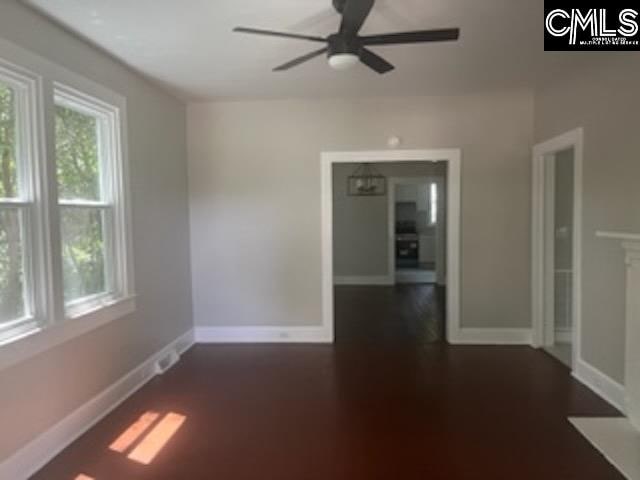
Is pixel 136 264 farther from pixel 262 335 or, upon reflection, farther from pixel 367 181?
pixel 367 181

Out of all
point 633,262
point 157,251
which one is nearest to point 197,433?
point 157,251

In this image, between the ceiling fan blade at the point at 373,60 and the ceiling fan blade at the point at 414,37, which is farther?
the ceiling fan blade at the point at 373,60

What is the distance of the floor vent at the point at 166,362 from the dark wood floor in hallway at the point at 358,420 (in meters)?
0.09

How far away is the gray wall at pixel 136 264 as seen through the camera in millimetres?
2443

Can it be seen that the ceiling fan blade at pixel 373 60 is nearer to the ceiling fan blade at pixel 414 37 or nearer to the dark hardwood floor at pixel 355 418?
the ceiling fan blade at pixel 414 37

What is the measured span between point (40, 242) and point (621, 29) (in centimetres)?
380

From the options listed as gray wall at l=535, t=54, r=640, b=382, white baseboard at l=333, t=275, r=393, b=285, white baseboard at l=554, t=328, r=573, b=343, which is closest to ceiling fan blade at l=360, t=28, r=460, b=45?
gray wall at l=535, t=54, r=640, b=382

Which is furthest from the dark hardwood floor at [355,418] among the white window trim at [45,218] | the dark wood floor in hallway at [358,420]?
the white window trim at [45,218]

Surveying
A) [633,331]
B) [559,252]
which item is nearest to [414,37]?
[633,331]

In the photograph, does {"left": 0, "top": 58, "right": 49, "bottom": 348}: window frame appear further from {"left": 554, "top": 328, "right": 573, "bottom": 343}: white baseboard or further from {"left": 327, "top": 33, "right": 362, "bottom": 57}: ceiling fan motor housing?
{"left": 554, "top": 328, "right": 573, "bottom": 343}: white baseboard

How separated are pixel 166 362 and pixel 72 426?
4.47 ft

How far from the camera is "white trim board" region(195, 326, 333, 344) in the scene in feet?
16.3

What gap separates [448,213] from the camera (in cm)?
481

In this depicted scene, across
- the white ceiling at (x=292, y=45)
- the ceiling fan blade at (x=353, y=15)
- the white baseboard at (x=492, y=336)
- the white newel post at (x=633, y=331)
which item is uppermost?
the white ceiling at (x=292, y=45)
